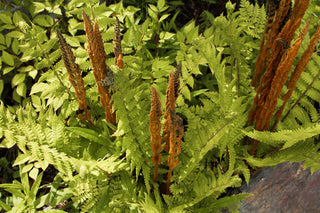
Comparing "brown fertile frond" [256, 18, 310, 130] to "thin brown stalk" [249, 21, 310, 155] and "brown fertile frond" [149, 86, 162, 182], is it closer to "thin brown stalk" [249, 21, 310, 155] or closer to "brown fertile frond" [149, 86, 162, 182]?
"thin brown stalk" [249, 21, 310, 155]

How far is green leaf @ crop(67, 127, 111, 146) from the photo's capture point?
1319mm

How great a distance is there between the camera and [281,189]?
5.14 ft

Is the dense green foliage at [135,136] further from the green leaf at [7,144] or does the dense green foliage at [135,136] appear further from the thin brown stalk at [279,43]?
the thin brown stalk at [279,43]

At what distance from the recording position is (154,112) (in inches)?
34.5

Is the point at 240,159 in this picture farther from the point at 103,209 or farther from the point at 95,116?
the point at 95,116

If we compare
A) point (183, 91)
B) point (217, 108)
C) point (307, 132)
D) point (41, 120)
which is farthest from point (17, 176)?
point (307, 132)

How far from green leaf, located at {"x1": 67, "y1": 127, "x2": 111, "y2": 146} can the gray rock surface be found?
91 centimetres

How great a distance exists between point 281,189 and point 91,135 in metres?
1.26

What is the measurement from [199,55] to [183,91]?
0.23 metres

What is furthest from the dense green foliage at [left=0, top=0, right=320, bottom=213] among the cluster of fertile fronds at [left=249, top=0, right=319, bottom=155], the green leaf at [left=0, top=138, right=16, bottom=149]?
the cluster of fertile fronds at [left=249, top=0, right=319, bottom=155]

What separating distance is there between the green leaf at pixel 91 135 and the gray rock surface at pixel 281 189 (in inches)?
35.6

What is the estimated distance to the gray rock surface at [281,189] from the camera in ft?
4.99

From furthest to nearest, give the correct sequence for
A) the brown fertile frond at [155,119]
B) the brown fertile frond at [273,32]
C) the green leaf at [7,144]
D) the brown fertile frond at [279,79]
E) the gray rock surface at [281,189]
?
the gray rock surface at [281,189] → the green leaf at [7,144] → the brown fertile frond at [273,32] → the brown fertile frond at [279,79] → the brown fertile frond at [155,119]

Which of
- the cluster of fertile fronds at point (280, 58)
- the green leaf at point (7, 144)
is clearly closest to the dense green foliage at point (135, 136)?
the green leaf at point (7, 144)
